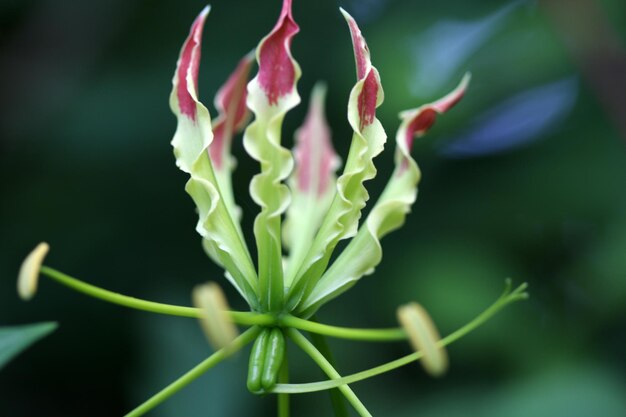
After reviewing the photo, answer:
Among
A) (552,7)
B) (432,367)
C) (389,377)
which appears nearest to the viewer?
(432,367)

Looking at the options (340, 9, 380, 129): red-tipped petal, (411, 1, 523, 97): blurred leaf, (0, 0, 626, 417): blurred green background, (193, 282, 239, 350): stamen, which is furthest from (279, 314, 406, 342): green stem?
(411, 1, 523, 97): blurred leaf

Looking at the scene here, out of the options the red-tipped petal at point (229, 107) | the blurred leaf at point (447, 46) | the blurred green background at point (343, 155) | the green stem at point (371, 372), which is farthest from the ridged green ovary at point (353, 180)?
the blurred leaf at point (447, 46)

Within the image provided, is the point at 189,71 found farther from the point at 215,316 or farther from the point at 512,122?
the point at 512,122

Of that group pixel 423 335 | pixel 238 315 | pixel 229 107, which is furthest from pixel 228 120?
pixel 423 335

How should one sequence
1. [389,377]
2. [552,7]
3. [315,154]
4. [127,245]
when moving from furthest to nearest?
[127,245]
[389,377]
[552,7]
[315,154]

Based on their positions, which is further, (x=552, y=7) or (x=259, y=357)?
(x=552, y=7)

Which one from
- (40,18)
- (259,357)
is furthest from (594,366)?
(40,18)

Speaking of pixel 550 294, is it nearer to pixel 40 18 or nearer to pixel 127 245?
pixel 127 245
